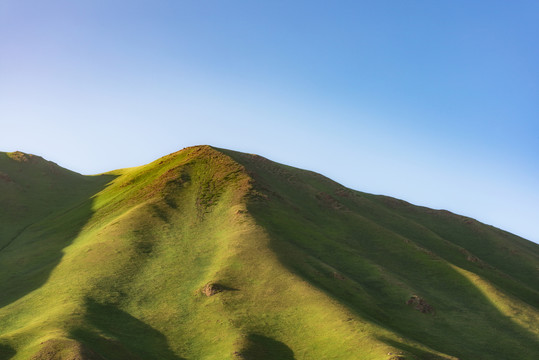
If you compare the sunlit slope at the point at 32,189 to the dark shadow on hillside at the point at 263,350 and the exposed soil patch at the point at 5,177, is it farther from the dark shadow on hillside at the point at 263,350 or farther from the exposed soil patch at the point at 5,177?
the dark shadow on hillside at the point at 263,350

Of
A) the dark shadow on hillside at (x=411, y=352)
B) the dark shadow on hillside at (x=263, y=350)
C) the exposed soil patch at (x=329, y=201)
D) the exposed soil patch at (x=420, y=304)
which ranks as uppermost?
the exposed soil patch at (x=329, y=201)

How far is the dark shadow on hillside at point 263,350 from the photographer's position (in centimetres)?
4981

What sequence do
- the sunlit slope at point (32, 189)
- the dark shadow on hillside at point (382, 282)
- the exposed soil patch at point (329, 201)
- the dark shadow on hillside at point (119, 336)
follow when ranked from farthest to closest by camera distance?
the sunlit slope at point (32, 189), the exposed soil patch at point (329, 201), the dark shadow on hillside at point (382, 282), the dark shadow on hillside at point (119, 336)

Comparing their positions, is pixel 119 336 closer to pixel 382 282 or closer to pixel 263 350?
pixel 263 350

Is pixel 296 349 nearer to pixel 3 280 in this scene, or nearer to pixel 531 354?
pixel 531 354

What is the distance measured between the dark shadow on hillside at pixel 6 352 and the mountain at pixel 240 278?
0.12 meters

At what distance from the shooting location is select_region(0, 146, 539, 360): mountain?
52750 millimetres

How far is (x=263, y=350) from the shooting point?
5172 centimetres

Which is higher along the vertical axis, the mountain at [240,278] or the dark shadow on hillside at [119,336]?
the mountain at [240,278]

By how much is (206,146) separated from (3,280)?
2445 inches

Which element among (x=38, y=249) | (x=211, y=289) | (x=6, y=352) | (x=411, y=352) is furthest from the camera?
(x=38, y=249)

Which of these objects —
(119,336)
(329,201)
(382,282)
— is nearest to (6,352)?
(119,336)

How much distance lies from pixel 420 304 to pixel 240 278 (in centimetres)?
2632

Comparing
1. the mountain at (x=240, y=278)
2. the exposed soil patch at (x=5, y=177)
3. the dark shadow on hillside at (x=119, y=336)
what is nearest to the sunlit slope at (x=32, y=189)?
the exposed soil patch at (x=5, y=177)
